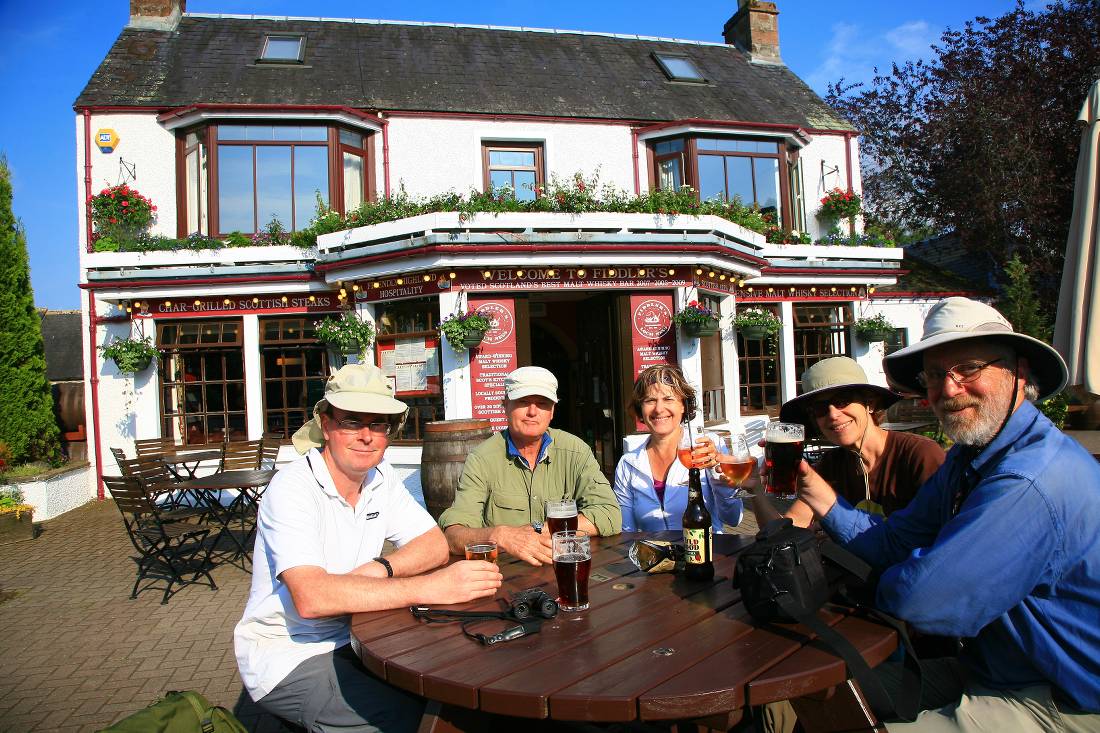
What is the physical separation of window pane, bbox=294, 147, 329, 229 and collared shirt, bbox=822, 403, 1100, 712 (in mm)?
10303

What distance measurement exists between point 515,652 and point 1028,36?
2150 cm

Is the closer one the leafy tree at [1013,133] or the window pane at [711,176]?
the window pane at [711,176]

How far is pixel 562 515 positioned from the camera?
252 cm

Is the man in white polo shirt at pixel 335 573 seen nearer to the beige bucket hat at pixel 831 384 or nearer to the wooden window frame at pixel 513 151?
the beige bucket hat at pixel 831 384

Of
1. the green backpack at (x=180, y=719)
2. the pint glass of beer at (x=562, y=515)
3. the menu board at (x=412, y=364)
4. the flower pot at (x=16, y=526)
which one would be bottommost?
the flower pot at (x=16, y=526)

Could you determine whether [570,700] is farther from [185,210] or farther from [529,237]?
[185,210]

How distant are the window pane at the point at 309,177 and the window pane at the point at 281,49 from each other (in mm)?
2337

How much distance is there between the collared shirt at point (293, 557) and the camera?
2.27m

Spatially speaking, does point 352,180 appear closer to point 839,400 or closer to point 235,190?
point 235,190

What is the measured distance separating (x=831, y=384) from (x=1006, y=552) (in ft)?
4.48

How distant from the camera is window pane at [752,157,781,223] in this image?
463 inches

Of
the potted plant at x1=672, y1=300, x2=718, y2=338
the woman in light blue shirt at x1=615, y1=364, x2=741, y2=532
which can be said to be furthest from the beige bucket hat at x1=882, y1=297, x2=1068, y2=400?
the potted plant at x1=672, y1=300, x2=718, y2=338

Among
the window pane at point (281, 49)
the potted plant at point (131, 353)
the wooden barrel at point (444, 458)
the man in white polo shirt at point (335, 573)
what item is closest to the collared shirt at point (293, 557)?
the man in white polo shirt at point (335, 573)

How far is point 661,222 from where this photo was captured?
8.91m
